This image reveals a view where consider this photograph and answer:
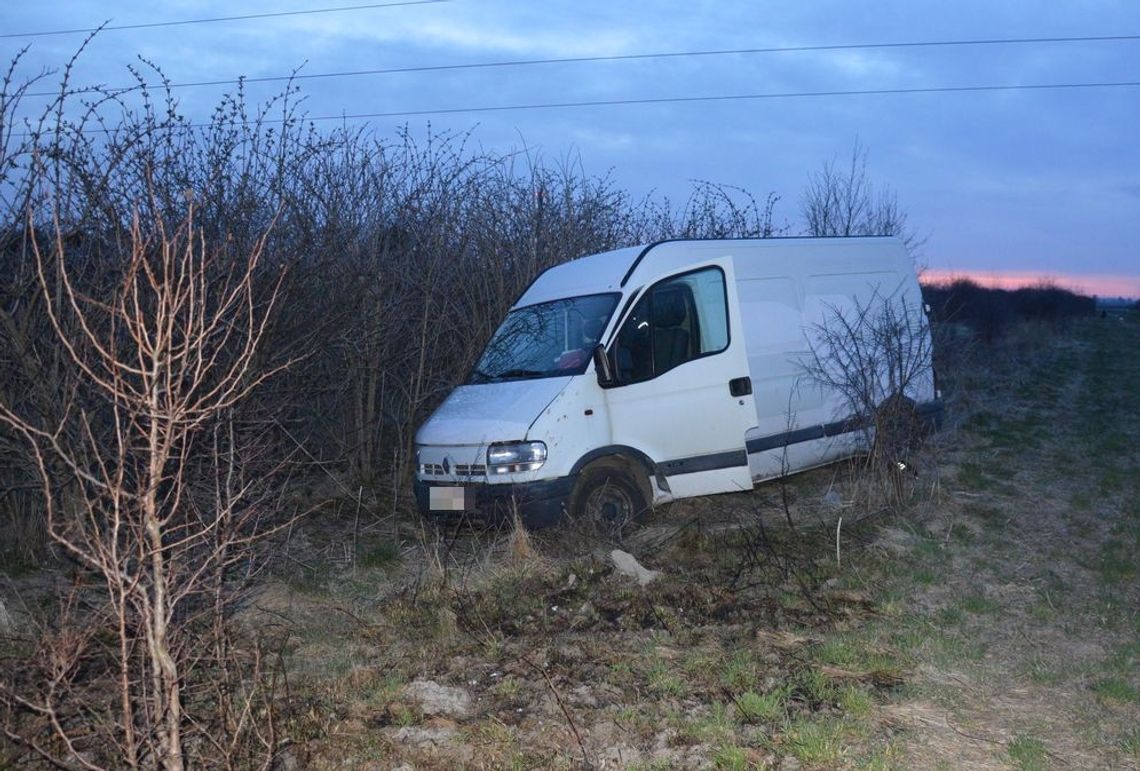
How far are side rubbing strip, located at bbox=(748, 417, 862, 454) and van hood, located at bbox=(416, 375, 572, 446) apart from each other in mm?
1981

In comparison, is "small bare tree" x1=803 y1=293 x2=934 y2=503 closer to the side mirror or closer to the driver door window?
the driver door window

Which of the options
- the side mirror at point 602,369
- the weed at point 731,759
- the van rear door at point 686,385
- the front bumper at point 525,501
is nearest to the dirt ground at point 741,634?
the weed at point 731,759

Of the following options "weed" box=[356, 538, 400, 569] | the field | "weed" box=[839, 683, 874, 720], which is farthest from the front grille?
"weed" box=[839, 683, 874, 720]

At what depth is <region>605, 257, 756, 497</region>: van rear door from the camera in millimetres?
8820

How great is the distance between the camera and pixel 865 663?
5703 millimetres

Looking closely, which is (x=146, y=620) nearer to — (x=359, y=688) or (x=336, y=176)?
(x=359, y=688)

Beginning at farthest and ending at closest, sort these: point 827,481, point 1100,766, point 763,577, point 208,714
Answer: point 827,481 → point 763,577 → point 208,714 → point 1100,766

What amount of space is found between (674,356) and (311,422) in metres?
3.86

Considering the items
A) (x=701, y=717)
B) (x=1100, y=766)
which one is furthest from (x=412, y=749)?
(x=1100, y=766)

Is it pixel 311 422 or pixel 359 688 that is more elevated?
pixel 311 422

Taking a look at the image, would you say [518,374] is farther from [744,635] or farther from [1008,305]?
[1008,305]

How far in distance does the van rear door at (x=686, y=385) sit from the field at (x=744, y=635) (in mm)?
499

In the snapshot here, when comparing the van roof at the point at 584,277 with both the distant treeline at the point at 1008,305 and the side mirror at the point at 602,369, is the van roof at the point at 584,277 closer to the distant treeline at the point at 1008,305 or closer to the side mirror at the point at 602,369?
the side mirror at the point at 602,369

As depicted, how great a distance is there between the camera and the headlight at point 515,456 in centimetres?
826
